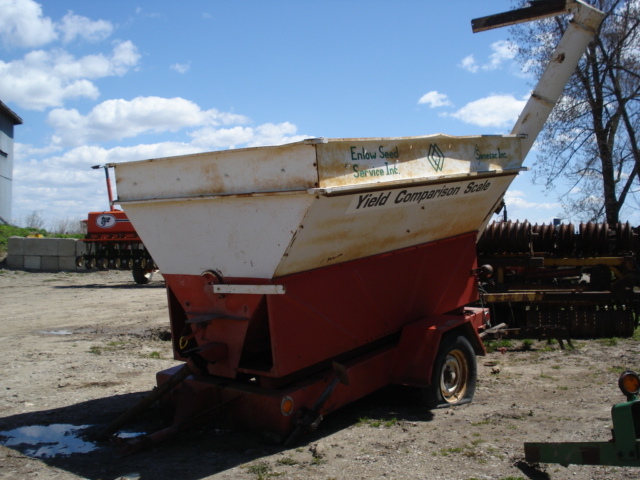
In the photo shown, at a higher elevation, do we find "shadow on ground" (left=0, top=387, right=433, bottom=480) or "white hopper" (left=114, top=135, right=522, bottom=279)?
"white hopper" (left=114, top=135, right=522, bottom=279)

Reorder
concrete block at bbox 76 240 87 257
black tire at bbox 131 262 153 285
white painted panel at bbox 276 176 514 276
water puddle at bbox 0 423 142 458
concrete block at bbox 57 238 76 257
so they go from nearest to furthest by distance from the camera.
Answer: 1. white painted panel at bbox 276 176 514 276
2. water puddle at bbox 0 423 142 458
3. black tire at bbox 131 262 153 285
4. concrete block at bbox 57 238 76 257
5. concrete block at bbox 76 240 87 257

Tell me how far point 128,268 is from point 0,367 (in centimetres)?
1178

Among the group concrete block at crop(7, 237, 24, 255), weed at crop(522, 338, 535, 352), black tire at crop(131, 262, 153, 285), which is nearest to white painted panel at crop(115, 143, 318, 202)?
weed at crop(522, 338, 535, 352)

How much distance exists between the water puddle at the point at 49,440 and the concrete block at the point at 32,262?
16.3 m

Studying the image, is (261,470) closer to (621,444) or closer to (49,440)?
(49,440)

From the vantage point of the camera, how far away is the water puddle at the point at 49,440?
16.4ft

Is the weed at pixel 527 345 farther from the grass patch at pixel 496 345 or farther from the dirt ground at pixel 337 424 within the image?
the grass patch at pixel 496 345

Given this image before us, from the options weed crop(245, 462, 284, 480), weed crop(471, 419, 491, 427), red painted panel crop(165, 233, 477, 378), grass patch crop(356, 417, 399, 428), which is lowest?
weed crop(245, 462, 284, 480)

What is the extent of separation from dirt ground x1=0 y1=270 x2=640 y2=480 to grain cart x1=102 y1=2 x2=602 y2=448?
0.91ft

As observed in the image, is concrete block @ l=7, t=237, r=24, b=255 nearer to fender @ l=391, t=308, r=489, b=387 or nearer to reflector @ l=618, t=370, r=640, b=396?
fender @ l=391, t=308, r=489, b=387

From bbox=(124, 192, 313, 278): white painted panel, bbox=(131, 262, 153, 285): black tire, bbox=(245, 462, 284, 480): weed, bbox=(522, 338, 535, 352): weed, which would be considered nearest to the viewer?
bbox=(245, 462, 284, 480): weed

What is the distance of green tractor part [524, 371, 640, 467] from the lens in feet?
10.8

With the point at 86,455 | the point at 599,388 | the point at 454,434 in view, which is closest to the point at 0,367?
the point at 86,455

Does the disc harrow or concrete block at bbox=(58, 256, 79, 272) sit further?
concrete block at bbox=(58, 256, 79, 272)
